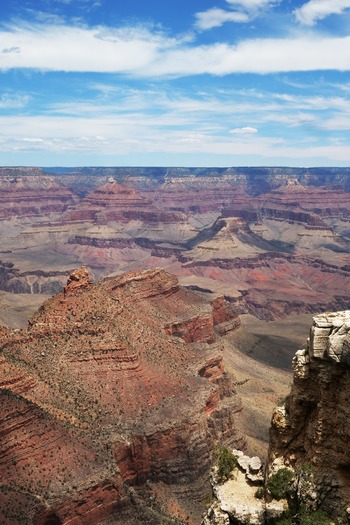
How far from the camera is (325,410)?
75.5ft

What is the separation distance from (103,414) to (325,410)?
43094 millimetres

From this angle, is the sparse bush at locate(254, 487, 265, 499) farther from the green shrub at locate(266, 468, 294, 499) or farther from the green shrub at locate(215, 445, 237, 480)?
the green shrub at locate(215, 445, 237, 480)

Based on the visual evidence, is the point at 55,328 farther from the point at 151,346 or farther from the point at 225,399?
the point at 225,399

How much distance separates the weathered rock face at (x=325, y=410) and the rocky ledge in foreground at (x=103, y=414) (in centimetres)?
2947

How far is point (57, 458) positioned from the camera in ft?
165

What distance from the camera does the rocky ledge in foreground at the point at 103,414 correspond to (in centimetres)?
4850

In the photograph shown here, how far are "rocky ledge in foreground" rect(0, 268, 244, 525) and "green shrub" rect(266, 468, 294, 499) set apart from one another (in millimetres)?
27283

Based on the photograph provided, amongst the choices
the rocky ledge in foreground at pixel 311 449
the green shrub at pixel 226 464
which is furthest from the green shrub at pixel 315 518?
the green shrub at pixel 226 464

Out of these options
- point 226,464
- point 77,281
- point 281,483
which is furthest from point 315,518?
point 77,281

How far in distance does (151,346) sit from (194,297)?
1402 inches

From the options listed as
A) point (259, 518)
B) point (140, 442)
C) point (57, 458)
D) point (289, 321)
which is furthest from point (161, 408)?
point (289, 321)

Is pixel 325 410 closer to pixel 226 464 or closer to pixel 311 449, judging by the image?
pixel 311 449

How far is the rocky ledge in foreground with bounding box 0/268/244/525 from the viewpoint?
159ft

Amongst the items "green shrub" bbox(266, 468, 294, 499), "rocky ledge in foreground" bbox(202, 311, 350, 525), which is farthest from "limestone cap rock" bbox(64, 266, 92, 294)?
"green shrub" bbox(266, 468, 294, 499)
